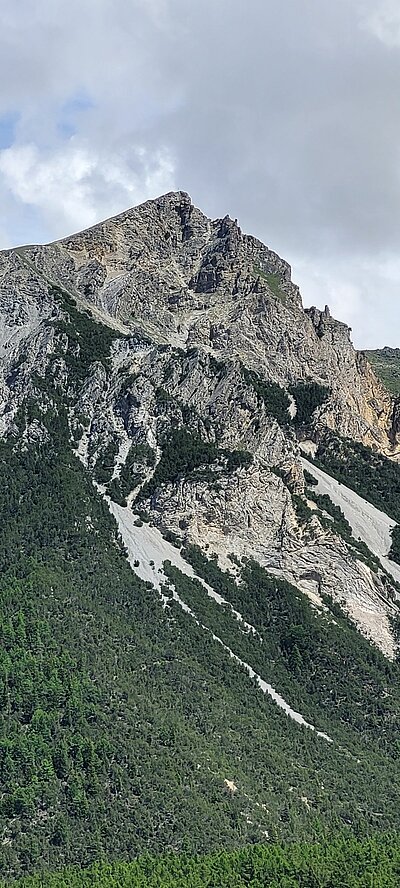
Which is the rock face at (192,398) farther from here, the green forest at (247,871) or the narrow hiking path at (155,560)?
the green forest at (247,871)

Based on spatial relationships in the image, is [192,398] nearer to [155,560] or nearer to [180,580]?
[155,560]

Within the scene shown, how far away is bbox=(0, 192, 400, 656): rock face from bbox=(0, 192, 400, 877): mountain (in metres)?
0.35

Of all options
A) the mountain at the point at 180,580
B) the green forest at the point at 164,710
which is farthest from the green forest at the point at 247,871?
the mountain at the point at 180,580

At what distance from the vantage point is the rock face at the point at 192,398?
14838 cm

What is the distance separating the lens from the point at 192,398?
6452 inches

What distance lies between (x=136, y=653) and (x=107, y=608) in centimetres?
820

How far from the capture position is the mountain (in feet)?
316

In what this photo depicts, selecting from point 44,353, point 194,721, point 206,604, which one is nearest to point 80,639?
point 194,721

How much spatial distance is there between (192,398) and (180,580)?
37.4m

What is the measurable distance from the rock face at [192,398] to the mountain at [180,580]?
35 cm

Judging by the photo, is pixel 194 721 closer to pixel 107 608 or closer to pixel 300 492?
pixel 107 608

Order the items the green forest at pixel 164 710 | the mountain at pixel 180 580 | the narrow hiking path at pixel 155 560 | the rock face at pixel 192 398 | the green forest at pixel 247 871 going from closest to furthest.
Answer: the green forest at pixel 247 871, the green forest at pixel 164 710, the mountain at pixel 180 580, the narrow hiking path at pixel 155 560, the rock face at pixel 192 398

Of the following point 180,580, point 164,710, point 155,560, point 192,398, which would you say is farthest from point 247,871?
point 192,398

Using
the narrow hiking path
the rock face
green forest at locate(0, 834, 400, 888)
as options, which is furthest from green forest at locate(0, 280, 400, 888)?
the rock face
